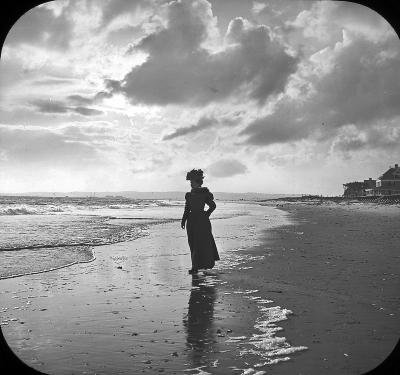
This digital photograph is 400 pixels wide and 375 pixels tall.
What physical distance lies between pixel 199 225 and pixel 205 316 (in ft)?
10.9

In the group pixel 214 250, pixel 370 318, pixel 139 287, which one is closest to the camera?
pixel 370 318

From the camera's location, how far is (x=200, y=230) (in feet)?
26.0

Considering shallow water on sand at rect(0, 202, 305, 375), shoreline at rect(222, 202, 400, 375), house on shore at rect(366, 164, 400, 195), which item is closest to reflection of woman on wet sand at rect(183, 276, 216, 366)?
shallow water on sand at rect(0, 202, 305, 375)

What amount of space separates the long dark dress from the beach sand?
360 millimetres

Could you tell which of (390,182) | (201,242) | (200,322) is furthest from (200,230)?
(390,182)

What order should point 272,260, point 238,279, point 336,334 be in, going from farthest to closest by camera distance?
1. point 272,260
2. point 238,279
3. point 336,334

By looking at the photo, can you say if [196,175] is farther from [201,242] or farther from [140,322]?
[140,322]

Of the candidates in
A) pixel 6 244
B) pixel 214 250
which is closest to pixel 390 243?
pixel 214 250

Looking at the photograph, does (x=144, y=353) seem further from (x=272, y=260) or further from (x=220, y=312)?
(x=272, y=260)

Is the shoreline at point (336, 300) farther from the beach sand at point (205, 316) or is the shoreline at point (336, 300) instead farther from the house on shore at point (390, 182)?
the house on shore at point (390, 182)

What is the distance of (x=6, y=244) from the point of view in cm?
1190

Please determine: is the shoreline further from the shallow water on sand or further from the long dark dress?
the long dark dress

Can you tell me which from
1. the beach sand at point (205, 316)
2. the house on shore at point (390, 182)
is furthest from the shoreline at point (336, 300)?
the house on shore at point (390, 182)

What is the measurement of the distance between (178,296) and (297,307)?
5.57ft
